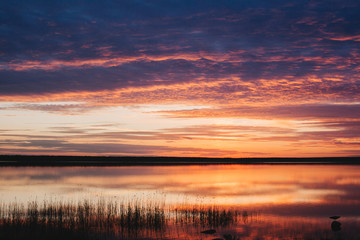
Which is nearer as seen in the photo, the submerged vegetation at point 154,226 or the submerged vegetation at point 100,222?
the submerged vegetation at point 100,222

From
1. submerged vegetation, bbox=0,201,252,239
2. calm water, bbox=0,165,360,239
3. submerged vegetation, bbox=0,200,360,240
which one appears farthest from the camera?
calm water, bbox=0,165,360,239

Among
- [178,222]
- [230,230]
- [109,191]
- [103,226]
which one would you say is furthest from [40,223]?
[109,191]

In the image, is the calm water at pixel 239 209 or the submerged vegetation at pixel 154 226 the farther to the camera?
the calm water at pixel 239 209

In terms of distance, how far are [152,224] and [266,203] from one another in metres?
12.1

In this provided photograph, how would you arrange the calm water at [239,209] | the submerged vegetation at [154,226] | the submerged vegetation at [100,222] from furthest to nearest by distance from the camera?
the calm water at [239,209] → the submerged vegetation at [154,226] → the submerged vegetation at [100,222]

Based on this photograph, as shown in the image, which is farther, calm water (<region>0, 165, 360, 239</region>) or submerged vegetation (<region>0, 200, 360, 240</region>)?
calm water (<region>0, 165, 360, 239</region>)

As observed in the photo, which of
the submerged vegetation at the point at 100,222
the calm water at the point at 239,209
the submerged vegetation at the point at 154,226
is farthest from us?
the calm water at the point at 239,209

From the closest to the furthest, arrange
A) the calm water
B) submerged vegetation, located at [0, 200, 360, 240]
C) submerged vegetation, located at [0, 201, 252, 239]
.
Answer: submerged vegetation, located at [0, 201, 252, 239] < submerged vegetation, located at [0, 200, 360, 240] < the calm water

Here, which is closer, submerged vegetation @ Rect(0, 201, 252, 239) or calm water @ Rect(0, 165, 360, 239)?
submerged vegetation @ Rect(0, 201, 252, 239)

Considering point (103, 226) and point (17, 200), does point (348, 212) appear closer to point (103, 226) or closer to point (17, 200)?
point (103, 226)

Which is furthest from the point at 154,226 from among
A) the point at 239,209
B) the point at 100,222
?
the point at 239,209

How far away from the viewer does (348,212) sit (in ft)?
80.9

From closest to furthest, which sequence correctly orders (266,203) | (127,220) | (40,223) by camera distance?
(40,223)
(127,220)
(266,203)

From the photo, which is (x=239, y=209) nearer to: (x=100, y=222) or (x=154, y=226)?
(x=154, y=226)
